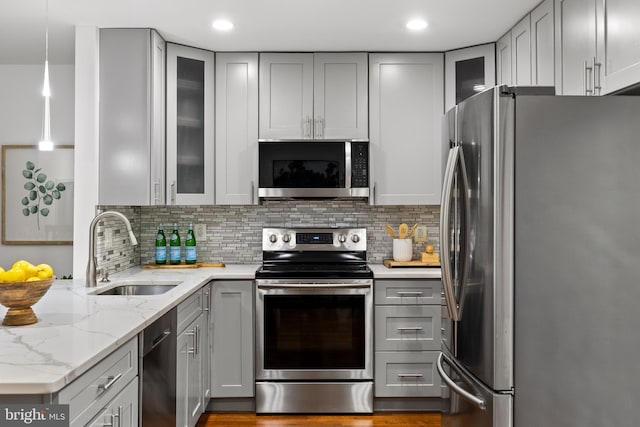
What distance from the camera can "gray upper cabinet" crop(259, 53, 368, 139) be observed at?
343cm

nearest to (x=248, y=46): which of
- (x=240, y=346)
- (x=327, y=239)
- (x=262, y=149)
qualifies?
(x=262, y=149)

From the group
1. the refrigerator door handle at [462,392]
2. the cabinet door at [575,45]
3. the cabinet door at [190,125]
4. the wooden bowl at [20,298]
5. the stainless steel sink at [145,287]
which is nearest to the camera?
the wooden bowl at [20,298]

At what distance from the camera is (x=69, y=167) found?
3660 millimetres

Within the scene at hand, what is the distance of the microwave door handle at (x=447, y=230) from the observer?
1987 millimetres

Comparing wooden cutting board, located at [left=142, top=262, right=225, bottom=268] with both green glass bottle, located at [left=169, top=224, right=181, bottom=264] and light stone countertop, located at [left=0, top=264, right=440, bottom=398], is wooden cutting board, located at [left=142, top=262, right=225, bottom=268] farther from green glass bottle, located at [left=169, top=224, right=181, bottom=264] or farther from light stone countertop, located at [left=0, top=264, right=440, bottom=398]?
light stone countertop, located at [left=0, top=264, right=440, bottom=398]

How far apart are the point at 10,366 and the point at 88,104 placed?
6.56 feet

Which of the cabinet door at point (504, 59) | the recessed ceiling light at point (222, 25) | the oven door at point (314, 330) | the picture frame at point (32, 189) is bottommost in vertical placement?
the oven door at point (314, 330)

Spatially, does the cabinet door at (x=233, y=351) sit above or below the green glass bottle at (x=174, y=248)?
below

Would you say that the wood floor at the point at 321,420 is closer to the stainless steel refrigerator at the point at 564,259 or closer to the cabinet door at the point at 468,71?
the stainless steel refrigerator at the point at 564,259

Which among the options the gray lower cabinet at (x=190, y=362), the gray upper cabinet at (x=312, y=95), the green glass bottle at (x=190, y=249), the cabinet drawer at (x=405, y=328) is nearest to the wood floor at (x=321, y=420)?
the gray lower cabinet at (x=190, y=362)

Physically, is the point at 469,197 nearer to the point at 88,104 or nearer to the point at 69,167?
the point at 88,104

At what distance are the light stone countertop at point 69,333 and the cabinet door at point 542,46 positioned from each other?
214 centimetres

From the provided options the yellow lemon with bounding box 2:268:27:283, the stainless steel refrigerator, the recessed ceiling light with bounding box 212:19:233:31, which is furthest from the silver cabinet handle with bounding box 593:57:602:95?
the yellow lemon with bounding box 2:268:27:283

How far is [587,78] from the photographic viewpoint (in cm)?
208
